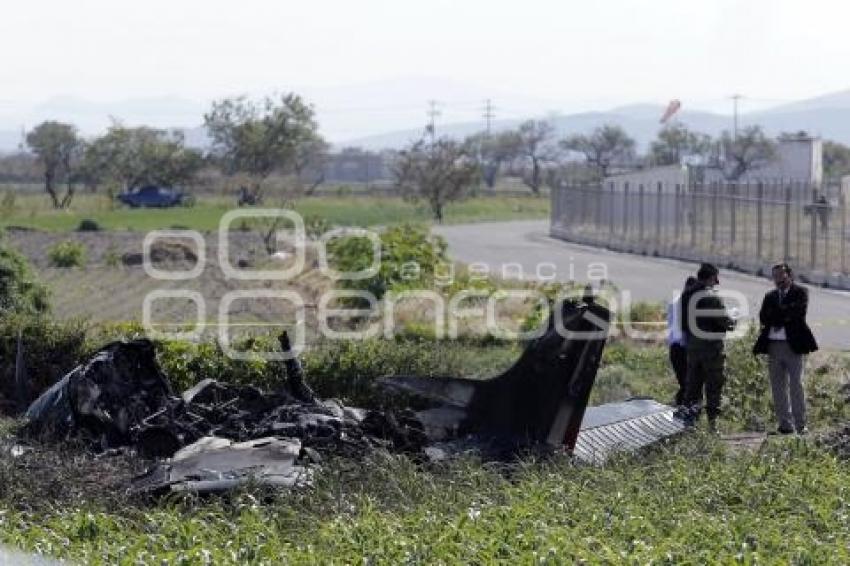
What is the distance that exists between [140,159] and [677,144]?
4504 cm

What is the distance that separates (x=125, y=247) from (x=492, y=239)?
1470 centimetres

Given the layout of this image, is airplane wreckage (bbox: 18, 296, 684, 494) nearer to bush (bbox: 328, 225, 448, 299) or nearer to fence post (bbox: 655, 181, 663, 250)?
bush (bbox: 328, 225, 448, 299)

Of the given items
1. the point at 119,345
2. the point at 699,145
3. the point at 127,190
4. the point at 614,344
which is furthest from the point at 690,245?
the point at 699,145

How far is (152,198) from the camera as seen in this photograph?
85.0 m

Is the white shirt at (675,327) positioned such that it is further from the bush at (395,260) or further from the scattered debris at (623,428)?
the bush at (395,260)

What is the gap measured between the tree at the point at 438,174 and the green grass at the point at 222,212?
3.72 feet

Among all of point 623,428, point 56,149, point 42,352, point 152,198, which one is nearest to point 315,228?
point 42,352

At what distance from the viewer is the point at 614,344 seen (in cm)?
2248

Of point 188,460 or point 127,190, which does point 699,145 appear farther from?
point 188,460

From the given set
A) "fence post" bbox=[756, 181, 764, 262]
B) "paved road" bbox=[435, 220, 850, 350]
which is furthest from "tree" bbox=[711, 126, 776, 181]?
"fence post" bbox=[756, 181, 764, 262]

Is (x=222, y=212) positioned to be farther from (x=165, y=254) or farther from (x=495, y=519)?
(x=495, y=519)

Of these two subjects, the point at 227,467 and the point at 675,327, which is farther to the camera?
the point at 675,327

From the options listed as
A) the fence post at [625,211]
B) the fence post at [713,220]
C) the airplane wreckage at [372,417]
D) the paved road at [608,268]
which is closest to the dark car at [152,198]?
the paved road at [608,268]

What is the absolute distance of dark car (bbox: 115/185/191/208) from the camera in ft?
276
